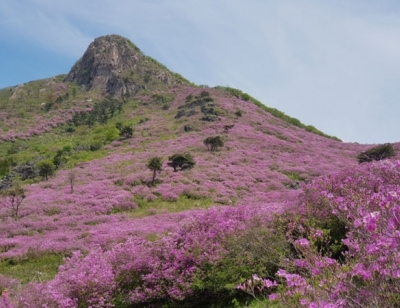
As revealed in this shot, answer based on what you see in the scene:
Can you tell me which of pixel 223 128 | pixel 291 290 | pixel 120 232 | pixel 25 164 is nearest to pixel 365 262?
pixel 291 290

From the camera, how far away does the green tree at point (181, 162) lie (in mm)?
29438

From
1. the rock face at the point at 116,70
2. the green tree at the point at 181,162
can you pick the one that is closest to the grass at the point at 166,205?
the green tree at the point at 181,162

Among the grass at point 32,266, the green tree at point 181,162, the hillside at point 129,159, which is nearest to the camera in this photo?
the grass at point 32,266

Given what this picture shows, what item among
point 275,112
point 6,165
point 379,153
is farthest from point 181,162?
point 275,112

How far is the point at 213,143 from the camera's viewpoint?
1391 inches

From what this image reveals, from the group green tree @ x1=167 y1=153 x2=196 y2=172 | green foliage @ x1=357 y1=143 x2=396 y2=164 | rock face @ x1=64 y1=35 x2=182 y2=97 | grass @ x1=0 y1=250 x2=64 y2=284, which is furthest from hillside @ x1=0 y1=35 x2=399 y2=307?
green foliage @ x1=357 y1=143 x2=396 y2=164

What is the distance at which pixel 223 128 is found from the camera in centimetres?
4438

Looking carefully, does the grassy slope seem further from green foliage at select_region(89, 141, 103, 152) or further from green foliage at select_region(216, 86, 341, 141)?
green foliage at select_region(216, 86, 341, 141)

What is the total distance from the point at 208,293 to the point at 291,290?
5.23 metres

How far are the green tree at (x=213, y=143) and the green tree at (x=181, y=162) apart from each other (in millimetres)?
5956

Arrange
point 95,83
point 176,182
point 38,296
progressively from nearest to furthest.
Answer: point 38,296 → point 176,182 → point 95,83

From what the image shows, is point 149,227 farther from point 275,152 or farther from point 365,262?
point 275,152

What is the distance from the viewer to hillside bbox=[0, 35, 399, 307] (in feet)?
52.9

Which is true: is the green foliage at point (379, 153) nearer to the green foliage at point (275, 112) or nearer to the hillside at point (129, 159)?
the hillside at point (129, 159)
